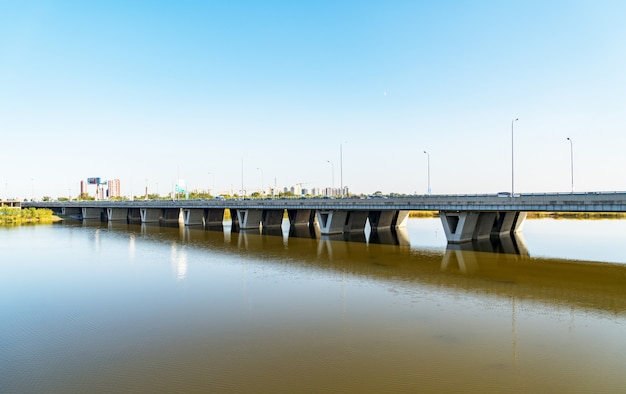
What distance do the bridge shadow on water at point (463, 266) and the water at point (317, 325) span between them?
292 millimetres

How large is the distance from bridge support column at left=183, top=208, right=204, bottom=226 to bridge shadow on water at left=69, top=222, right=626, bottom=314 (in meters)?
37.6

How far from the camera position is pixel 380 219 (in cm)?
8488

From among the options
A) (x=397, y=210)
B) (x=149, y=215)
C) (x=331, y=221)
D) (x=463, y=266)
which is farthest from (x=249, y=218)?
(x=463, y=266)

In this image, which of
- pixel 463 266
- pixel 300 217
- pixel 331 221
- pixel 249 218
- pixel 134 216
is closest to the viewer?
pixel 463 266

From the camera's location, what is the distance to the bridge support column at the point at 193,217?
105312 mm

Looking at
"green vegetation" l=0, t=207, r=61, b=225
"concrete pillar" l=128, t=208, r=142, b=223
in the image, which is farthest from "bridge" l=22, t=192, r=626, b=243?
"green vegetation" l=0, t=207, r=61, b=225

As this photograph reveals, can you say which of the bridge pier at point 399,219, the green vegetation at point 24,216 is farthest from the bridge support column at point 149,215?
the bridge pier at point 399,219

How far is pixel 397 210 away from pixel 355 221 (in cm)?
1431

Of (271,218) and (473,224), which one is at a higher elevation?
(473,224)

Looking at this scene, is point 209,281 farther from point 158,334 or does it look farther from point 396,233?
point 396,233

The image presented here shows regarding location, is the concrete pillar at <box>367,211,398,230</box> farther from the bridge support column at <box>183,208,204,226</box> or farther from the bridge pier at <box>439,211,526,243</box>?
the bridge support column at <box>183,208,204,226</box>

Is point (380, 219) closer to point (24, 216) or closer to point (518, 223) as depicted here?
point (518, 223)

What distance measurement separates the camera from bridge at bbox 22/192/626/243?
151ft

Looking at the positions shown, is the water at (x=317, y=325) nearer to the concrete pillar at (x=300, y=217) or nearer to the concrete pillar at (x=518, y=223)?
the concrete pillar at (x=518, y=223)
